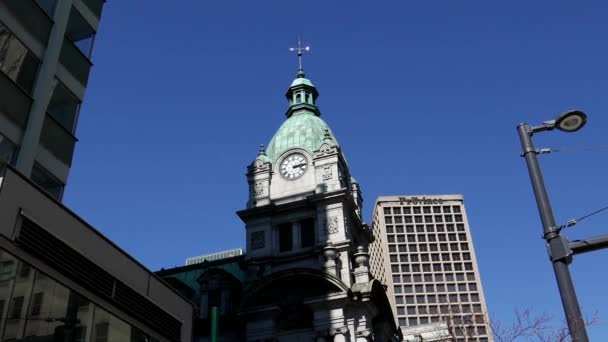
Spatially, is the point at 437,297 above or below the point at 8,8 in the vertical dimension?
above

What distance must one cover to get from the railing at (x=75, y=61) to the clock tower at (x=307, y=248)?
23274 millimetres

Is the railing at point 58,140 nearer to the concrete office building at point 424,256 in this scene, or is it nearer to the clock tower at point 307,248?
the clock tower at point 307,248

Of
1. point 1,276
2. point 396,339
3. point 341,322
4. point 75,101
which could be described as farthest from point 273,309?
point 1,276

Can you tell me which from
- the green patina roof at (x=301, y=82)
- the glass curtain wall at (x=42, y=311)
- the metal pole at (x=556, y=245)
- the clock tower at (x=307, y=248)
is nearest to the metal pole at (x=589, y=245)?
the metal pole at (x=556, y=245)

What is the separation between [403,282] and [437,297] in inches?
302

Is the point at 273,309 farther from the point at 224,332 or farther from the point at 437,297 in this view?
the point at 437,297

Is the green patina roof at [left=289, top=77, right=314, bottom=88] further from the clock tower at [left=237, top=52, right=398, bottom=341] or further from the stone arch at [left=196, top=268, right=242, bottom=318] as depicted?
the stone arch at [left=196, top=268, right=242, bottom=318]

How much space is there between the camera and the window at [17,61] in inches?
806

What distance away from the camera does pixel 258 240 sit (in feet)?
164

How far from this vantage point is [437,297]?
129375mm

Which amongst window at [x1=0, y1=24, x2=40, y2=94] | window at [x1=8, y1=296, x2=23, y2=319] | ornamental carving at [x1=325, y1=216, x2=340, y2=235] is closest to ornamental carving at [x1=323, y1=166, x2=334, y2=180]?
ornamental carving at [x1=325, y1=216, x2=340, y2=235]

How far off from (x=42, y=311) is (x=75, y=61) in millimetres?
13020

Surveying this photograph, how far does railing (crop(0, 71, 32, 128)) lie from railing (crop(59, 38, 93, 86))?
140 inches

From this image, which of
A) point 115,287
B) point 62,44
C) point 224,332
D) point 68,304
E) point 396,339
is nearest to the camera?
point 68,304
